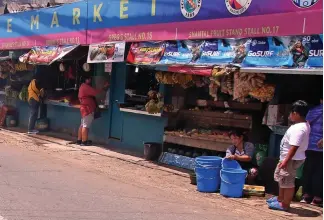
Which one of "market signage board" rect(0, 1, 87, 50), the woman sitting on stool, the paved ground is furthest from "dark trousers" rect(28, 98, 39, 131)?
the woman sitting on stool

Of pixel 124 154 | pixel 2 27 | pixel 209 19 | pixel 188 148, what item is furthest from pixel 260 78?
pixel 2 27

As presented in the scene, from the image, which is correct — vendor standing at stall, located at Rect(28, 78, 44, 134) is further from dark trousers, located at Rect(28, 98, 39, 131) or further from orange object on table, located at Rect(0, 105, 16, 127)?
orange object on table, located at Rect(0, 105, 16, 127)

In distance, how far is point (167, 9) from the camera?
9.95m

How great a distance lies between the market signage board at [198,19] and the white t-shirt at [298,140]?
5.01ft

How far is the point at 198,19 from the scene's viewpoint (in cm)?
921

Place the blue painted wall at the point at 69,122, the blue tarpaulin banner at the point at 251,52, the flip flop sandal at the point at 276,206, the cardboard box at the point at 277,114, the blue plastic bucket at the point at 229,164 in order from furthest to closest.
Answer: the blue painted wall at the point at 69,122, the cardboard box at the point at 277,114, the blue plastic bucket at the point at 229,164, the blue tarpaulin banner at the point at 251,52, the flip flop sandal at the point at 276,206

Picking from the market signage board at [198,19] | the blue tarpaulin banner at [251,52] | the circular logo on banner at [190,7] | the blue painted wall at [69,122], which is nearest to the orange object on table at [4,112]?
the blue painted wall at [69,122]

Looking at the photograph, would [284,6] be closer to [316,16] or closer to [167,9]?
[316,16]

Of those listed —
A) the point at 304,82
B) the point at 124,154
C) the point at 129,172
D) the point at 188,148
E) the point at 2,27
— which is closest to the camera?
the point at 304,82

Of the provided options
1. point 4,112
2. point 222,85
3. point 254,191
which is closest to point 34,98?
point 4,112

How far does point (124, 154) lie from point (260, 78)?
454 centimetres

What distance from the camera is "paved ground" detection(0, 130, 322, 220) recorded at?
6.11 metres

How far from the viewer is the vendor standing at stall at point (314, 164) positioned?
7.12 meters

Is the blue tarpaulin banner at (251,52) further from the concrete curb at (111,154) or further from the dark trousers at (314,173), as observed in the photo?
the concrete curb at (111,154)
